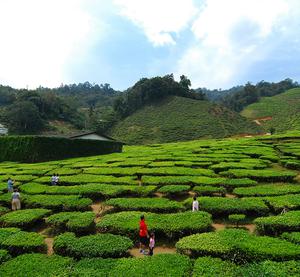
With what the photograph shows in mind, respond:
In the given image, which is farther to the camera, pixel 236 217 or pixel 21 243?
pixel 236 217

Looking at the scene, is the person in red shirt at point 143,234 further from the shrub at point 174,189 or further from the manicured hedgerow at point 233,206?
the shrub at point 174,189

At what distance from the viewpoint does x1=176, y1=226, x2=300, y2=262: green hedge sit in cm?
1365

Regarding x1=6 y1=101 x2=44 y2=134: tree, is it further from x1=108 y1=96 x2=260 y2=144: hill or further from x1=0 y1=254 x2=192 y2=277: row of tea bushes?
x1=0 y1=254 x2=192 y2=277: row of tea bushes

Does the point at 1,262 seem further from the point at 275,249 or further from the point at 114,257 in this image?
the point at 275,249

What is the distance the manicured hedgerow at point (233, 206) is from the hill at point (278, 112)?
7503 cm

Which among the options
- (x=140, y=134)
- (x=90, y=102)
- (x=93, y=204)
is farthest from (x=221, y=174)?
(x=90, y=102)

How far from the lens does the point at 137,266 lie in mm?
13680

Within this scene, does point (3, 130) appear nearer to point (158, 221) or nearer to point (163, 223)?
point (158, 221)

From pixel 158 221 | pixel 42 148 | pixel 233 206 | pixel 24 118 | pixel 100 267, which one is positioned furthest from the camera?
pixel 24 118

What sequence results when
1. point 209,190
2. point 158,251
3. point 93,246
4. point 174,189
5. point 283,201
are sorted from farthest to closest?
point 174,189 < point 209,190 < point 283,201 < point 158,251 < point 93,246

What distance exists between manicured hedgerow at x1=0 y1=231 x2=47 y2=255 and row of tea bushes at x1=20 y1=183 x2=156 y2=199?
7.09 meters

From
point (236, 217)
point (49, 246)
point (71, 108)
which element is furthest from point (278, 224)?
point (71, 108)

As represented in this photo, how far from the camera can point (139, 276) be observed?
42.4 ft

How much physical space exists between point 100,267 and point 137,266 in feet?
4.31
